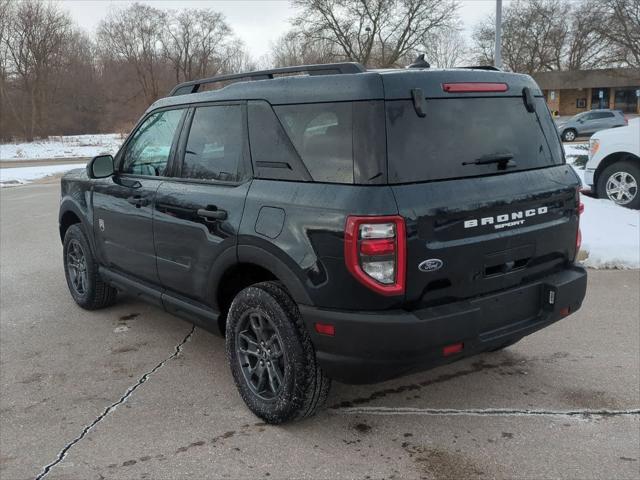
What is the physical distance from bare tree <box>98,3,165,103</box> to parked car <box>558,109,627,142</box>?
1600 inches

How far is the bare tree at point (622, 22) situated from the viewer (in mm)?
34781

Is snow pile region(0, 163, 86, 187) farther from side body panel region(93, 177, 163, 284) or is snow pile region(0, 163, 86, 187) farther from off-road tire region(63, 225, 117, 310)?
side body panel region(93, 177, 163, 284)

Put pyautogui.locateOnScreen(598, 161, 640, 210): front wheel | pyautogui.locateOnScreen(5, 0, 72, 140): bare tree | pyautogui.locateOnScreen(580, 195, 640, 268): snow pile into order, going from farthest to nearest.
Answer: pyautogui.locateOnScreen(5, 0, 72, 140): bare tree < pyautogui.locateOnScreen(598, 161, 640, 210): front wheel < pyautogui.locateOnScreen(580, 195, 640, 268): snow pile

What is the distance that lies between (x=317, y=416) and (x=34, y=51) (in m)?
49.7

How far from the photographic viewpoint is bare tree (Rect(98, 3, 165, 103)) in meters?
58.4

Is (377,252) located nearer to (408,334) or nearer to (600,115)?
(408,334)

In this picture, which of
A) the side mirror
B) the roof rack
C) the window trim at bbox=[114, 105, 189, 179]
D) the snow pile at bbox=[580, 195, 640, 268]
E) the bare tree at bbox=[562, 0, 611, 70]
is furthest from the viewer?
the bare tree at bbox=[562, 0, 611, 70]

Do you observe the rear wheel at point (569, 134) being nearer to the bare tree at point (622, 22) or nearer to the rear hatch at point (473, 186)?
the bare tree at point (622, 22)

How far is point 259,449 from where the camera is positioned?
3.14 meters

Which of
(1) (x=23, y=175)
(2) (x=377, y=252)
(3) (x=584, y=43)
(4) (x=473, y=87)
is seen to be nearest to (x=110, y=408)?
(2) (x=377, y=252)

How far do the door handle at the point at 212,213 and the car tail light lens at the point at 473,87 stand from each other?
142cm

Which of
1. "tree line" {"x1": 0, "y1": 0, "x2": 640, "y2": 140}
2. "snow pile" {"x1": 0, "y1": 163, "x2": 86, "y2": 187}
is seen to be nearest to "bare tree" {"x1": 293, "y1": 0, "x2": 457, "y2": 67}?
"tree line" {"x1": 0, "y1": 0, "x2": 640, "y2": 140}

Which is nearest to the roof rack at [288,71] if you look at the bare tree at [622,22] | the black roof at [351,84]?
the black roof at [351,84]

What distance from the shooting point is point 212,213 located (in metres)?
3.49
